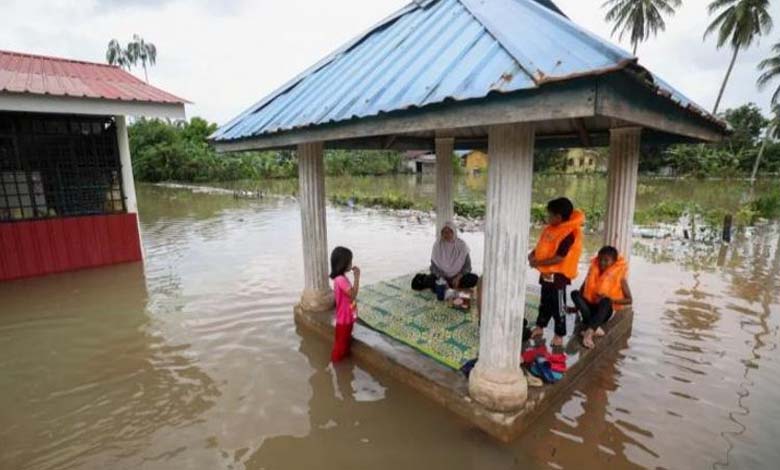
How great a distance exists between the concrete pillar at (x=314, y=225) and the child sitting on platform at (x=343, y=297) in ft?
3.17

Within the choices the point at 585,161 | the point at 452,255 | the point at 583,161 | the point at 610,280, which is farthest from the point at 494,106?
the point at 585,161

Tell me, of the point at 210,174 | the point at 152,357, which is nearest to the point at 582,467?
the point at 152,357

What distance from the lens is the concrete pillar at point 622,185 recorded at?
4742 millimetres

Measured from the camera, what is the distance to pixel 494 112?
94.0 inches

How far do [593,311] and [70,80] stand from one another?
9609mm

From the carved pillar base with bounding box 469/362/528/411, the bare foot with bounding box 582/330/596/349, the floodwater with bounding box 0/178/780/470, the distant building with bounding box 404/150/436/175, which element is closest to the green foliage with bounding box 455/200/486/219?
the floodwater with bounding box 0/178/780/470

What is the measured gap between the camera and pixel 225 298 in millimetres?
6785

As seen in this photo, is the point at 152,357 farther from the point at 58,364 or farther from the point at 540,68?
the point at 540,68

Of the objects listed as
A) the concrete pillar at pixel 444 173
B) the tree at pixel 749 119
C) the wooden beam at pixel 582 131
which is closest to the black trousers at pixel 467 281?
the concrete pillar at pixel 444 173

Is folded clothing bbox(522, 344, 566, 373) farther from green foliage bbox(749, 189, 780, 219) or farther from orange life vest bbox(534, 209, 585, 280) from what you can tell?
green foliage bbox(749, 189, 780, 219)

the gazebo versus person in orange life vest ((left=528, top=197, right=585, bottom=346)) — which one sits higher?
the gazebo

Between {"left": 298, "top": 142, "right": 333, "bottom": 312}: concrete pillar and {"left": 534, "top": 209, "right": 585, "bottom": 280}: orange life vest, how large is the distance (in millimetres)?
2729

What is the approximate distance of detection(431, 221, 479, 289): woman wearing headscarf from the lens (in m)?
5.62

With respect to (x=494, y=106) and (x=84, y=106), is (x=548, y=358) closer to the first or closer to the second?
(x=494, y=106)
